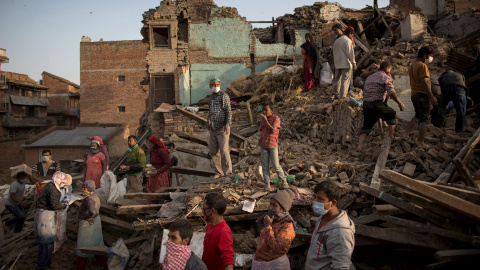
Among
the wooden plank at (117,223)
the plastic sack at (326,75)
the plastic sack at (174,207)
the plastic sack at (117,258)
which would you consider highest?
the plastic sack at (326,75)

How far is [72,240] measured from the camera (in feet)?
21.6

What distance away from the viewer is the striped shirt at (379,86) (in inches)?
245

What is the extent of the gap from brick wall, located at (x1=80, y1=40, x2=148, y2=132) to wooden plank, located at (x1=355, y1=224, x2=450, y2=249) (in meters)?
34.5

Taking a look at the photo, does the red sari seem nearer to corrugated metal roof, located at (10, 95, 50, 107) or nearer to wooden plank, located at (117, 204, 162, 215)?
wooden plank, located at (117, 204, 162, 215)

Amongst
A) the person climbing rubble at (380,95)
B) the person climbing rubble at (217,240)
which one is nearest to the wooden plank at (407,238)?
the person climbing rubble at (217,240)

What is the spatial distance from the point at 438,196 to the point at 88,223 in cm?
520

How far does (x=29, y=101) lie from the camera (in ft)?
119

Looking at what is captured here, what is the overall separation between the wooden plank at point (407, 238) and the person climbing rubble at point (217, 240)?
1.71m

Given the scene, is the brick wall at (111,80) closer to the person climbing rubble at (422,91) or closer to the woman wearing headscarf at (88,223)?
the woman wearing headscarf at (88,223)

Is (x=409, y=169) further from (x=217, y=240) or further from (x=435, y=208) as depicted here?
(x=217, y=240)

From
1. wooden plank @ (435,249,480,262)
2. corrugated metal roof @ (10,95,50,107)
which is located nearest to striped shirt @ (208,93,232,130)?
wooden plank @ (435,249,480,262)

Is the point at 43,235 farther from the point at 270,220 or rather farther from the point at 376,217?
the point at 376,217

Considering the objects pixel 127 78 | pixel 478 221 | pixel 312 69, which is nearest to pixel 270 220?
pixel 478 221

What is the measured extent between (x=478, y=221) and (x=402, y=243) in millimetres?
→ 780
